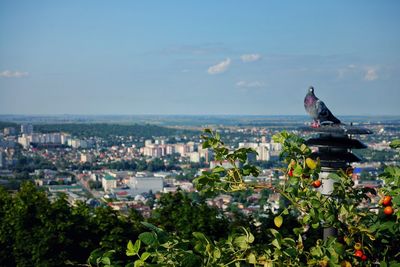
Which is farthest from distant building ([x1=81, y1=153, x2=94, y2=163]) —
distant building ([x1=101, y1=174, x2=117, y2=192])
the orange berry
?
the orange berry

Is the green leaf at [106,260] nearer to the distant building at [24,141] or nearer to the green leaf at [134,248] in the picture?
the green leaf at [134,248]

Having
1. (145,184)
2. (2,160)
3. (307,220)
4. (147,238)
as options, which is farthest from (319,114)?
(2,160)

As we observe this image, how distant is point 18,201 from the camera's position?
6922 mm

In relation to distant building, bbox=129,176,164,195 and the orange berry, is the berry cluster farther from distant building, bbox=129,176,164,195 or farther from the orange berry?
distant building, bbox=129,176,164,195

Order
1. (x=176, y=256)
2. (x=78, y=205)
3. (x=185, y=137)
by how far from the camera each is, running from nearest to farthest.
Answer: (x=176, y=256), (x=78, y=205), (x=185, y=137)

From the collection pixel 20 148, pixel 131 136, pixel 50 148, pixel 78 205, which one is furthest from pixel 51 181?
pixel 131 136

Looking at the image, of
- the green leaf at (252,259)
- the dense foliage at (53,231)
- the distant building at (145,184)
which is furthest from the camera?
the distant building at (145,184)

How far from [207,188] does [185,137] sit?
73403 mm

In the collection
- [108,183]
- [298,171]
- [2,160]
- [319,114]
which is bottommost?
[108,183]

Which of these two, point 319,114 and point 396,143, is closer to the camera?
point 396,143

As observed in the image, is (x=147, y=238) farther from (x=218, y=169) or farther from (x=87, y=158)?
(x=87, y=158)

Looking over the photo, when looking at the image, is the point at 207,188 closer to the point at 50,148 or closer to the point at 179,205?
the point at 179,205

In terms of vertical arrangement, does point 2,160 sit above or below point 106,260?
below

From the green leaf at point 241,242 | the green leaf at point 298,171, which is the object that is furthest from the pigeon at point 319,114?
the green leaf at point 241,242
